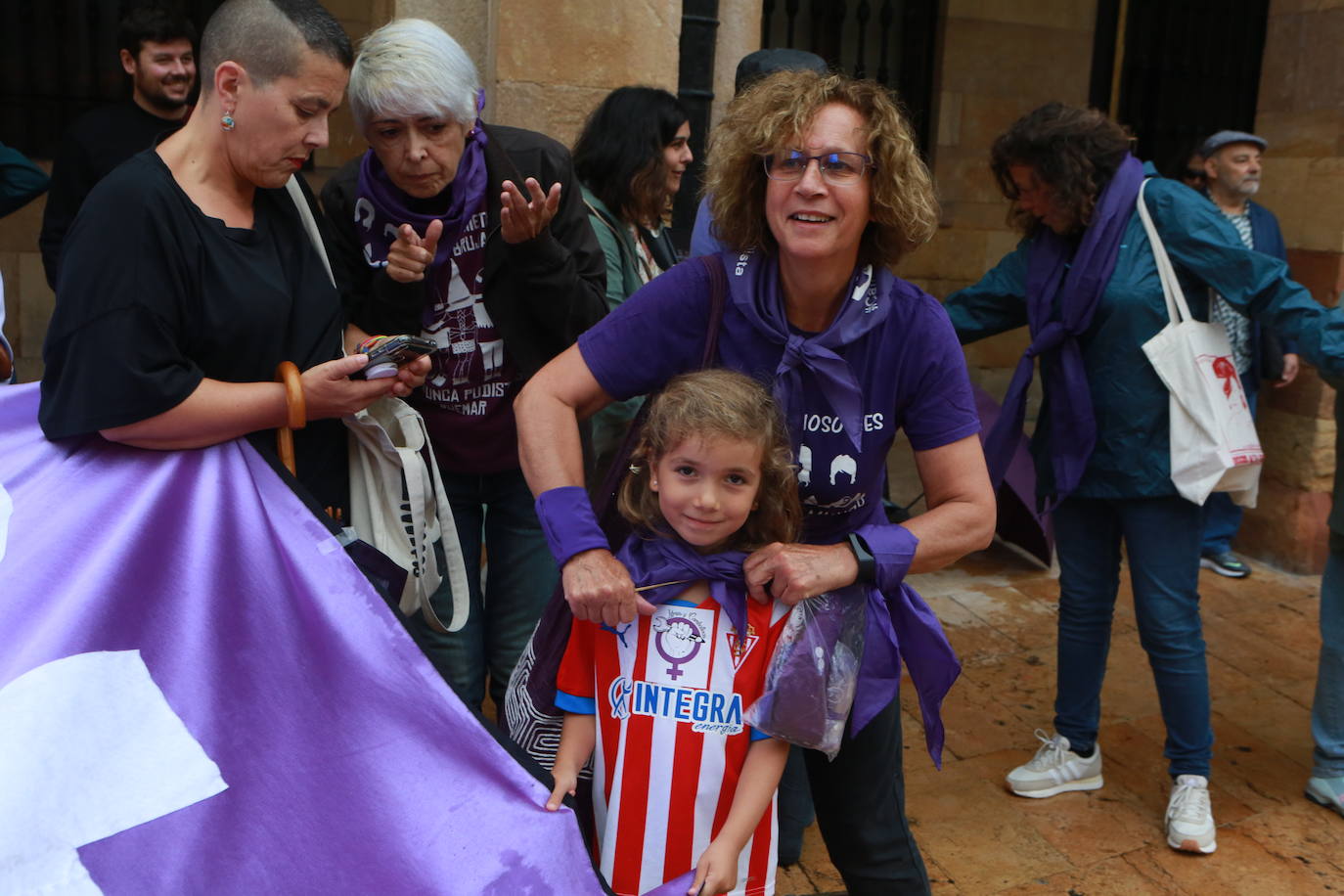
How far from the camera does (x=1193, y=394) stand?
3.57 metres

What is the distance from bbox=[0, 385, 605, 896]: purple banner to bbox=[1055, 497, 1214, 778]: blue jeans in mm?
2117

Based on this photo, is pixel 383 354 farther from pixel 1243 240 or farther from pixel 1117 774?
pixel 1243 240

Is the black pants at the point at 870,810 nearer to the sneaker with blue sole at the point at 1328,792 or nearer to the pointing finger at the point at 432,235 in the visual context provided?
the pointing finger at the point at 432,235

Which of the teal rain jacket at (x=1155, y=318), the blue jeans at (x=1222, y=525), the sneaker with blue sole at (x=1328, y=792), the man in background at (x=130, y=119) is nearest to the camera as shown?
the teal rain jacket at (x=1155, y=318)

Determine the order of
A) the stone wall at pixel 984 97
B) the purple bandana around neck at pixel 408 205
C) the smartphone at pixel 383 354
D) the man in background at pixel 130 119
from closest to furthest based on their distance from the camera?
1. the smartphone at pixel 383 354
2. the purple bandana around neck at pixel 408 205
3. the man in background at pixel 130 119
4. the stone wall at pixel 984 97

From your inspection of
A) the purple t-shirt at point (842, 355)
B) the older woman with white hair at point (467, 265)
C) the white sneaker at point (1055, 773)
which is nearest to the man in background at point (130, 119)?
the older woman with white hair at point (467, 265)

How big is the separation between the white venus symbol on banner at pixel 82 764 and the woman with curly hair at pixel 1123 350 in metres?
2.51

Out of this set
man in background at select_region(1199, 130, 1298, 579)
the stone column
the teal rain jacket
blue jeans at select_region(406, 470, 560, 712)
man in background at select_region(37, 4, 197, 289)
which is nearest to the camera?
blue jeans at select_region(406, 470, 560, 712)

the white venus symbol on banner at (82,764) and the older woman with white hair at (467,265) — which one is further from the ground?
the older woman with white hair at (467,265)

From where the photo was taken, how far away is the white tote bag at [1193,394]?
3520 millimetres

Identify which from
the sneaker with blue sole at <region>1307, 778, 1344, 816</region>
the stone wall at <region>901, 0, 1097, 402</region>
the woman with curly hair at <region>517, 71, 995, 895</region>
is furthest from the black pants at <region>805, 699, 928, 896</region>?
the stone wall at <region>901, 0, 1097, 402</region>

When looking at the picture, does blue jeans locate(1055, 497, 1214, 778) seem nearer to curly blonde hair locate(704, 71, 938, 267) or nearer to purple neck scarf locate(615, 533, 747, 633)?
curly blonde hair locate(704, 71, 938, 267)

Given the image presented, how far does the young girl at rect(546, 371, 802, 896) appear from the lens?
7.18 feet

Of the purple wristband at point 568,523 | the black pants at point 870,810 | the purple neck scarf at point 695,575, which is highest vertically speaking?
the purple wristband at point 568,523
